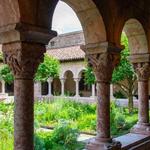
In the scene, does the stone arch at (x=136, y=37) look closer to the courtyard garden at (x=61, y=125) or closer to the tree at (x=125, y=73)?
the courtyard garden at (x=61, y=125)

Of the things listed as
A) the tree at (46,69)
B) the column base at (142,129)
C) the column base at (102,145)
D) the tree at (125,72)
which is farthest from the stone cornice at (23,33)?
the tree at (46,69)

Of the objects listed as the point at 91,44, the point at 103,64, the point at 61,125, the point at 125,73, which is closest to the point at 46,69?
the point at 125,73

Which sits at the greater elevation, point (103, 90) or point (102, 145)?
point (103, 90)

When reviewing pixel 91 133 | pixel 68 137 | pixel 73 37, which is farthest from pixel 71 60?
pixel 68 137

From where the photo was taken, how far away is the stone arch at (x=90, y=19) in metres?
5.06

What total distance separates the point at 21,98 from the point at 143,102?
420cm

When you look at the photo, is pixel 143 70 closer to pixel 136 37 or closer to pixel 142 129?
pixel 136 37

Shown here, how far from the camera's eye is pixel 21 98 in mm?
3658

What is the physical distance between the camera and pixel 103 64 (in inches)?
212

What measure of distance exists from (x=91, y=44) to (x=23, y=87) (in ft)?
7.01

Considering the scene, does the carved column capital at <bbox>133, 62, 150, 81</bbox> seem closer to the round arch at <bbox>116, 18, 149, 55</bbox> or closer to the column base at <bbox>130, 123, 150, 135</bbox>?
the round arch at <bbox>116, 18, 149, 55</bbox>

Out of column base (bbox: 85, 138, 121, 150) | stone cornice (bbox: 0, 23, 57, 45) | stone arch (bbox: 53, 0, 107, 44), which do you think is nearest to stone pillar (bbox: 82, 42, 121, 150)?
column base (bbox: 85, 138, 121, 150)

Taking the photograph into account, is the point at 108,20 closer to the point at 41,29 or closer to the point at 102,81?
the point at 102,81

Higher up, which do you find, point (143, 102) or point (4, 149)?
point (143, 102)
